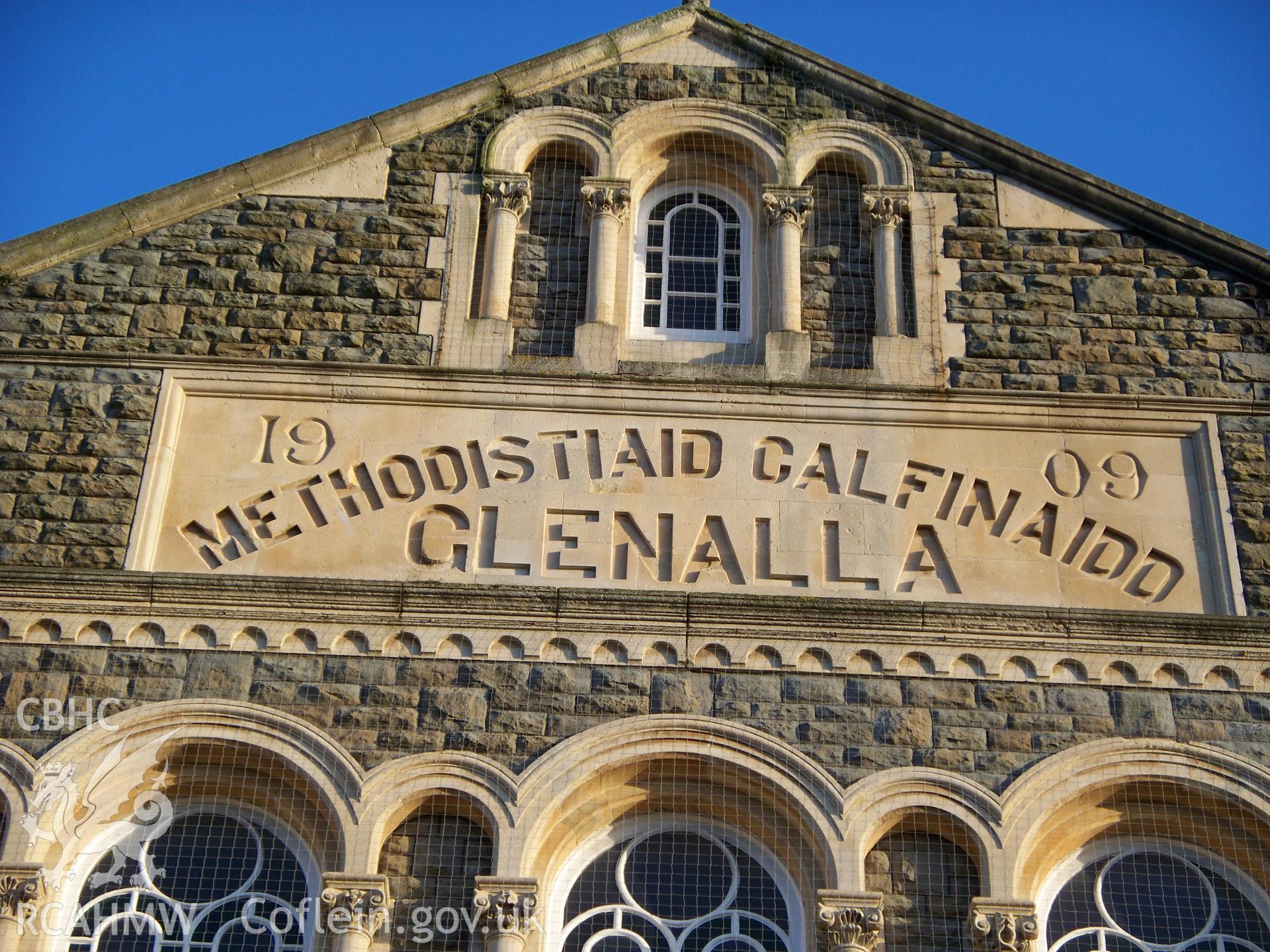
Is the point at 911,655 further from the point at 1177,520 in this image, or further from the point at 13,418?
the point at 13,418

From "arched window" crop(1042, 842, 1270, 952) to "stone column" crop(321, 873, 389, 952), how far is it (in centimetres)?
406

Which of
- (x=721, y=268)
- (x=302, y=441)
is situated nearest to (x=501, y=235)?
(x=721, y=268)

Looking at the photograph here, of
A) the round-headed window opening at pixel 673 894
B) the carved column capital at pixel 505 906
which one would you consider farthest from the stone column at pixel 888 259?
the carved column capital at pixel 505 906

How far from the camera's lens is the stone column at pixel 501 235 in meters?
13.6

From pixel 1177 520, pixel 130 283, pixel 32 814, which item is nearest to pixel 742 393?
pixel 1177 520

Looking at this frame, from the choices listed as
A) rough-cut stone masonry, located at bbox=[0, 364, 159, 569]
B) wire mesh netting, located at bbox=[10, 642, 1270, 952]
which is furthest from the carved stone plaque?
wire mesh netting, located at bbox=[10, 642, 1270, 952]

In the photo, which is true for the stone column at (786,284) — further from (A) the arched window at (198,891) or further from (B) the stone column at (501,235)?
(A) the arched window at (198,891)

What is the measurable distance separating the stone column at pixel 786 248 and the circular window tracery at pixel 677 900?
153 inches

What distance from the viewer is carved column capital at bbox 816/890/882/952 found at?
35.9 feet

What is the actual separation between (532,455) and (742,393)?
154 centimetres

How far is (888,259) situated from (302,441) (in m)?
4.48

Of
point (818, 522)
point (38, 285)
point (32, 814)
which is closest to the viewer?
point (32, 814)

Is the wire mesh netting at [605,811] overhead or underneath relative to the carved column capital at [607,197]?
underneath

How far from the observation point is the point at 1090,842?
11.7m
